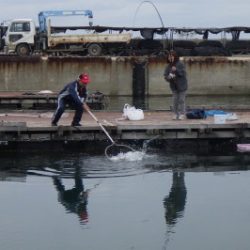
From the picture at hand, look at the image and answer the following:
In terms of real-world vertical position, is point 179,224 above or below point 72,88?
below

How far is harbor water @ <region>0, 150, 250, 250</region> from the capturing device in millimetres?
11320

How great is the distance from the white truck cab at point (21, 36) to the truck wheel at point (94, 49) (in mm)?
3035

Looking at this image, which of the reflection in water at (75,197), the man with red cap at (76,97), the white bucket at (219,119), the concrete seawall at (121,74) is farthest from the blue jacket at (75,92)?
the concrete seawall at (121,74)

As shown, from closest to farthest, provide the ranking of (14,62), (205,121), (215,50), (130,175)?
(130,175)
(205,121)
(14,62)
(215,50)

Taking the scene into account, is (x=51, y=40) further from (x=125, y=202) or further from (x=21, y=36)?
(x=125, y=202)

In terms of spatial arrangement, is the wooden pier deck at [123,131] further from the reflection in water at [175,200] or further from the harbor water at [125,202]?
the reflection in water at [175,200]

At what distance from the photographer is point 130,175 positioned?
15.2 metres

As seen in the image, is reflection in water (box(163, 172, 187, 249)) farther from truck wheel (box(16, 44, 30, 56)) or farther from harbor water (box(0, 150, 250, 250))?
truck wheel (box(16, 44, 30, 56))

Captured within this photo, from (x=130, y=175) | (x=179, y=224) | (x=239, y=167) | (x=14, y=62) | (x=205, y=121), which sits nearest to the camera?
(x=179, y=224)

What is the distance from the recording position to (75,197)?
45.5 ft

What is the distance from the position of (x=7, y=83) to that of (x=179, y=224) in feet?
74.1

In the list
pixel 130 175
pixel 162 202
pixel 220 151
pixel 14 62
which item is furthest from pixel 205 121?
pixel 14 62

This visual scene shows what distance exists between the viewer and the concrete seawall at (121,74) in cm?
3353

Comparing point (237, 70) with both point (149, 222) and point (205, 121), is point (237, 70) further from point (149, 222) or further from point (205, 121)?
point (149, 222)
